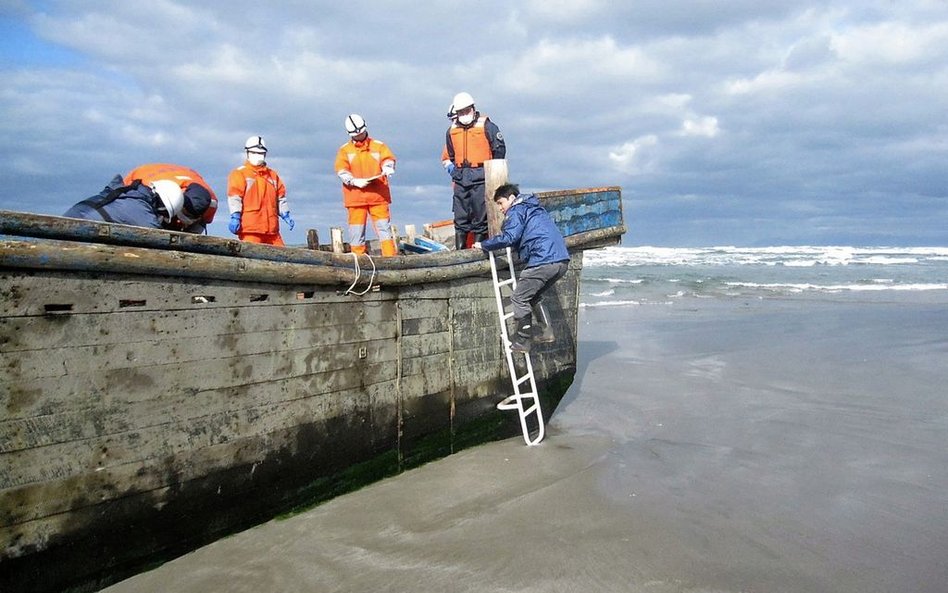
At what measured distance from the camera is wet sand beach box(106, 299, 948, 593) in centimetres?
402

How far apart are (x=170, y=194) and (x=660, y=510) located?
Result: 4423 millimetres

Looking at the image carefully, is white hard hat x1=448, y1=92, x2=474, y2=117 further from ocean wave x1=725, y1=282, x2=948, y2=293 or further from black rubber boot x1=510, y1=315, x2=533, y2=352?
ocean wave x1=725, y1=282, x2=948, y2=293

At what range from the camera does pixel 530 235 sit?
6.36 m

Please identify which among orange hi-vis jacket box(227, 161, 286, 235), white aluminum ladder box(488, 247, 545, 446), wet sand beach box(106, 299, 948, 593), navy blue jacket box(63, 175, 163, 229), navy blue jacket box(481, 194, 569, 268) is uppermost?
orange hi-vis jacket box(227, 161, 286, 235)

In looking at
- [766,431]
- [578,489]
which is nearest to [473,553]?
[578,489]

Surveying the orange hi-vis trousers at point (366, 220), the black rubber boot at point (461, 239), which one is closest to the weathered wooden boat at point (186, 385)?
the black rubber boot at point (461, 239)

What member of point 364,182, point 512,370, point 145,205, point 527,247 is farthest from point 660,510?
point 364,182

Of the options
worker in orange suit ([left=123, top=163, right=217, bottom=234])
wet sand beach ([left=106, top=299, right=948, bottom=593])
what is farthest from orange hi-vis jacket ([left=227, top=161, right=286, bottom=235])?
wet sand beach ([left=106, top=299, right=948, bottom=593])

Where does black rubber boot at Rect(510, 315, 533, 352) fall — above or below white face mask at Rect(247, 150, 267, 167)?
below

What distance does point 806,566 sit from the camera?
13.4ft

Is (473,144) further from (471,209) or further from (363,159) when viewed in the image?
(363,159)

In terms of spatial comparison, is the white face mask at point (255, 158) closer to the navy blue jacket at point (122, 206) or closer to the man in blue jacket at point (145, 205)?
the man in blue jacket at point (145, 205)

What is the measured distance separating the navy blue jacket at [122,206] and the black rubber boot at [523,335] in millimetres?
3307

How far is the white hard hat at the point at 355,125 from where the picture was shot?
7.76 metres
